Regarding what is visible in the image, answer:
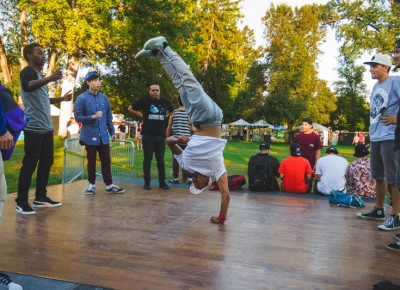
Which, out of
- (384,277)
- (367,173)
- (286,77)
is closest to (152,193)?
(367,173)

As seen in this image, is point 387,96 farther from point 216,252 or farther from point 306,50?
point 306,50

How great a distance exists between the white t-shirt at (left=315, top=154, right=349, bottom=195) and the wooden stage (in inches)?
40.9

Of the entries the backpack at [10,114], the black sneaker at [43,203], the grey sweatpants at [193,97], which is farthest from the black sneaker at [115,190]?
the backpack at [10,114]

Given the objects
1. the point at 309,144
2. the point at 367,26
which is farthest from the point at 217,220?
the point at 367,26

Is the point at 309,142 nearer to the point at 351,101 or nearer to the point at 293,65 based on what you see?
the point at 293,65

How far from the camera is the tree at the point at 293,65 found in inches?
1732

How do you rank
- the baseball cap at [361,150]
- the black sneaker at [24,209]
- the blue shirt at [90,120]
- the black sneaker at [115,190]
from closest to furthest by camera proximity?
the black sneaker at [24,209]
the blue shirt at [90,120]
the black sneaker at [115,190]
the baseball cap at [361,150]

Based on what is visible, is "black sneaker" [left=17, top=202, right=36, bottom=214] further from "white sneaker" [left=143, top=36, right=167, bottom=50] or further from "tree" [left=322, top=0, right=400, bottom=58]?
"tree" [left=322, top=0, right=400, bottom=58]

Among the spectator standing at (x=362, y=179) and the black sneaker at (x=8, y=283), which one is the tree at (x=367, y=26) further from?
the black sneaker at (x=8, y=283)

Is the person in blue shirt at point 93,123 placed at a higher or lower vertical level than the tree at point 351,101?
lower

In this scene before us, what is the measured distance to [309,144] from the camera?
25.4ft

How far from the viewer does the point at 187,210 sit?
529 cm

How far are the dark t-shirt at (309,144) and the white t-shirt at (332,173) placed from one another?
0.90 m

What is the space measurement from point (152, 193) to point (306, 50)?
139ft
